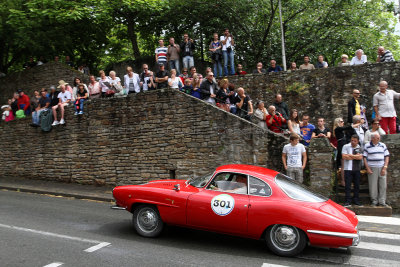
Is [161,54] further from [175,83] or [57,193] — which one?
[57,193]

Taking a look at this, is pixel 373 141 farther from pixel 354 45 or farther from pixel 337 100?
pixel 354 45

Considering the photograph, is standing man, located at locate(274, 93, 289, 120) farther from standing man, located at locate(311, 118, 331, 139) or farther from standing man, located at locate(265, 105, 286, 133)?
standing man, located at locate(311, 118, 331, 139)

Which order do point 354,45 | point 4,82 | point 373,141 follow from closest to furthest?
point 373,141 → point 354,45 → point 4,82

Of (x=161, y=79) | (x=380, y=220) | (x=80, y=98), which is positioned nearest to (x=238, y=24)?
(x=161, y=79)

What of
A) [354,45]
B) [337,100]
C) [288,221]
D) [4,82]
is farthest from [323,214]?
[4,82]

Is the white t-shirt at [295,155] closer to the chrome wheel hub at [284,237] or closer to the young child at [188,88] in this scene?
the chrome wheel hub at [284,237]

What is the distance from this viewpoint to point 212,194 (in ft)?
23.1

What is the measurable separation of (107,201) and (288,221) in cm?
686

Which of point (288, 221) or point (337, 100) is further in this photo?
point (337, 100)

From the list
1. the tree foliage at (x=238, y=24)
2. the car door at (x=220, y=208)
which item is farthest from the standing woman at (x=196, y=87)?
the tree foliage at (x=238, y=24)

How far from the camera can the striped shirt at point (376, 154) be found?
9609 millimetres

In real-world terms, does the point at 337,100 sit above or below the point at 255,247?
above

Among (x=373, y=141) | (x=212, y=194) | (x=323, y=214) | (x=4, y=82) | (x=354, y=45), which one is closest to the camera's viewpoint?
(x=323, y=214)

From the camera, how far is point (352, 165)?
31.8ft
